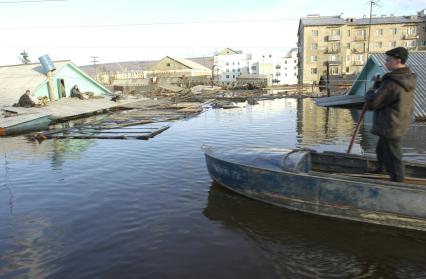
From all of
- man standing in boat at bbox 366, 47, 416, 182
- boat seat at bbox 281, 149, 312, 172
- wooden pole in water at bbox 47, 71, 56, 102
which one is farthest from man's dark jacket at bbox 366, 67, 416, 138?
wooden pole in water at bbox 47, 71, 56, 102

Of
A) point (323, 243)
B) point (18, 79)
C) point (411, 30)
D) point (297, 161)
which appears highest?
point (411, 30)

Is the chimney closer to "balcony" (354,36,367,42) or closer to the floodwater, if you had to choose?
the floodwater

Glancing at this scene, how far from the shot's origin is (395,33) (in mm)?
75625

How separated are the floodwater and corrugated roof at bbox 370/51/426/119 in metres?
12.2

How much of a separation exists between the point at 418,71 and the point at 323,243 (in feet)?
59.9

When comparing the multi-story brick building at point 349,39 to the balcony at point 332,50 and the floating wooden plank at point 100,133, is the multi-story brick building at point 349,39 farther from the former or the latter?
the floating wooden plank at point 100,133

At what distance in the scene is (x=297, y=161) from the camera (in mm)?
7051

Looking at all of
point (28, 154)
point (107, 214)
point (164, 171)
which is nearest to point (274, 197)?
point (107, 214)

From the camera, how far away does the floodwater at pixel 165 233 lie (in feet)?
16.9

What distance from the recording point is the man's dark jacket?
613 centimetres

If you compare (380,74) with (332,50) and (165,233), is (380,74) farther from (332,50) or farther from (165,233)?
(332,50)

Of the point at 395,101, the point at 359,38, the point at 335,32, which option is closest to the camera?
the point at 395,101

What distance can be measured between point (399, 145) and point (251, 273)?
371 centimetres

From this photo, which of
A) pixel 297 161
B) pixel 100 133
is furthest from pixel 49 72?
pixel 297 161
